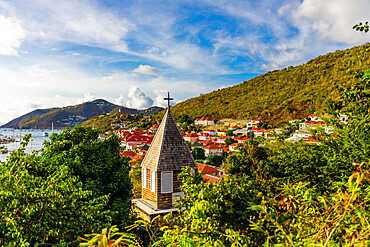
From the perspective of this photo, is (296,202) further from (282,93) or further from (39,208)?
(282,93)

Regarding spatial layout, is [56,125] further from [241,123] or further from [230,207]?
[230,207]

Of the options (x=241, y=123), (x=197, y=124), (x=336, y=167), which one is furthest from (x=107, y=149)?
(x=197, y=124)

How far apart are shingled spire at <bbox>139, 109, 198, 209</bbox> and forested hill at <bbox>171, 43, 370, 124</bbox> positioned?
80.6 metres

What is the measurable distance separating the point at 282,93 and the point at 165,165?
11641 cm

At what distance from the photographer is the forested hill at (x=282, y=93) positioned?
90231 mm

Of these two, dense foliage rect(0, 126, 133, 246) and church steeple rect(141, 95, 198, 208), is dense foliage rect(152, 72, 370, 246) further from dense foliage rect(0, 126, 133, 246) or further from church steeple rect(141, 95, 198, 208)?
church steeple rect(141, 95, 198, 208)

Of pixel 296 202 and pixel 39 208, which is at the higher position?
pixel 296 202

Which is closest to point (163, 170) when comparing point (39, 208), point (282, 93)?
point (39, 208)

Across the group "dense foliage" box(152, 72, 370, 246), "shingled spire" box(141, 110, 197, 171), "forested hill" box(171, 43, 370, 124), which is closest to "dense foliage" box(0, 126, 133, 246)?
"dense foliage" box(152, 72, 370, 246)

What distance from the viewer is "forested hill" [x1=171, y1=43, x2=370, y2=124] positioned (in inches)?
3552

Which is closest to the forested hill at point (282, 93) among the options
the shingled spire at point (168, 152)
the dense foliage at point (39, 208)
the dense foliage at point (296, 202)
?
the shingled spire at point (168, 152)

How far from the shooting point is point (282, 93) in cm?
11350

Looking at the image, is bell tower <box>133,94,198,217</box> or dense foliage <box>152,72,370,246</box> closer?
dense foliage <box>152,72,370,246</box>

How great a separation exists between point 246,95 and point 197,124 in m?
42.2
